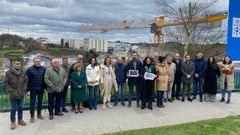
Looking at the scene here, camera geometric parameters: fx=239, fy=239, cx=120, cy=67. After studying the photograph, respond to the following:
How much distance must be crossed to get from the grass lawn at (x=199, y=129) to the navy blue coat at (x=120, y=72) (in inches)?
102

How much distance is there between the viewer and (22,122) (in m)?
6.24

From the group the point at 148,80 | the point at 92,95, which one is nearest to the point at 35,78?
the point at 92,95

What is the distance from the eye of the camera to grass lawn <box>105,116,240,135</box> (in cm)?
548

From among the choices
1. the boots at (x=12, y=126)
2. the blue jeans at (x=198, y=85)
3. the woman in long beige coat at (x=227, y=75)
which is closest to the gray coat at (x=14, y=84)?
the boots at (x=12, y=126)

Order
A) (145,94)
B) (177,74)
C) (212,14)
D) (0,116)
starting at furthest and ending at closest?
(212,14), (177,74), (145,94), (0,116)

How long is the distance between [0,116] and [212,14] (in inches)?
548

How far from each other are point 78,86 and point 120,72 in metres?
1.54

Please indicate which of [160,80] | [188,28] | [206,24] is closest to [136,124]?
[160,80]

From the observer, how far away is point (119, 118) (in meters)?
6.84

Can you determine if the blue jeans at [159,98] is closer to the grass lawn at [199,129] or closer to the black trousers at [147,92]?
the black trousers at [147,92]

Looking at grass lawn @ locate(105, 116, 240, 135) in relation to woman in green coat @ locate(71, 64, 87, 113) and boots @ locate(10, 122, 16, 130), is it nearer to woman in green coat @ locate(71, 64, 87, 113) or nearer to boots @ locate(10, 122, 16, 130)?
woman in green coat @ locate(71, 64, 87, 113)

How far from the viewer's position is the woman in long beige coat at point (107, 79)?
778 cm

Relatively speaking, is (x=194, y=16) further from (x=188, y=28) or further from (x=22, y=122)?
(x=22, y=122)

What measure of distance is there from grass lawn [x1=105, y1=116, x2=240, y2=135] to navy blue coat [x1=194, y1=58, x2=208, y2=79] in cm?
263
